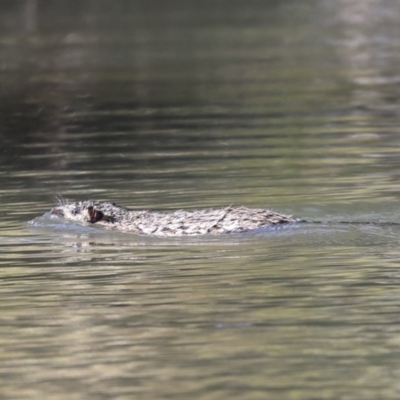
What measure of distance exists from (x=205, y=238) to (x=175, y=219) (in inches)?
15.7

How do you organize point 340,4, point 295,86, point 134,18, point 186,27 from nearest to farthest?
1. point 295,86
2. point 186,27
3. point 134,18
4. point 340,4

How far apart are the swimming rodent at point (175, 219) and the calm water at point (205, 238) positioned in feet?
0.44

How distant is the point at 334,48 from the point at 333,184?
19817 millimetres

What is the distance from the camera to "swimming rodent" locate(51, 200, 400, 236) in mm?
13211

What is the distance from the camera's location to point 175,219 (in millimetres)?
13523

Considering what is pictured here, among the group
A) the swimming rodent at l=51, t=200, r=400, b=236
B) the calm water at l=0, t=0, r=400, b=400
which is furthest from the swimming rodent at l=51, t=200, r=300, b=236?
the calm water at l=0, t=0, r=400, b=400

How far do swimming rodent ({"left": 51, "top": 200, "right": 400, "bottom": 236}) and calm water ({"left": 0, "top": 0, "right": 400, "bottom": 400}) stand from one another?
0.44ft

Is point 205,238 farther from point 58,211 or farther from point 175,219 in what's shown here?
point 58,211

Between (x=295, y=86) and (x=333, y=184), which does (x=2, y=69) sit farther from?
(x=333, y=184)

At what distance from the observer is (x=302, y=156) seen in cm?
1800

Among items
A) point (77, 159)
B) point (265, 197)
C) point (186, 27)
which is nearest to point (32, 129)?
point (77, 159)

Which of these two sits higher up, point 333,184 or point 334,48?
point 334,48

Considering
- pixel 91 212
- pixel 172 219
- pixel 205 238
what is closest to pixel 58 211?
pixel 91 212

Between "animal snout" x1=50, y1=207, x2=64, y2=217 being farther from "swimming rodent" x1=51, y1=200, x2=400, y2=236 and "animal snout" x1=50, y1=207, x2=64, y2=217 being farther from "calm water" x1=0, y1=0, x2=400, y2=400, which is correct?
"calm water" x1=0, y1=0, x2=400, y2=400
